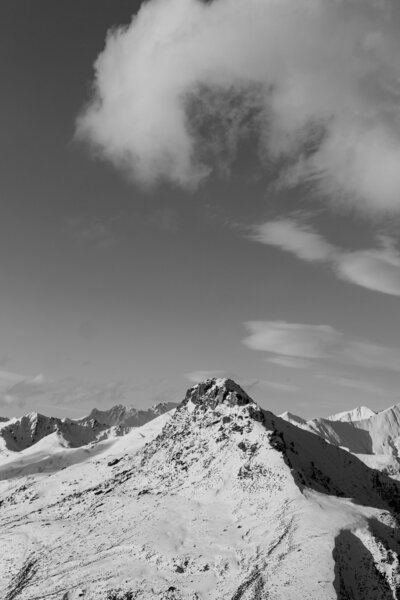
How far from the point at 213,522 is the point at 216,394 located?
44084mm

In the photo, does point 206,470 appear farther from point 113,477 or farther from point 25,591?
point 25,591

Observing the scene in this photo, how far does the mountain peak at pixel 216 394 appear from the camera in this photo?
11325 centimetres

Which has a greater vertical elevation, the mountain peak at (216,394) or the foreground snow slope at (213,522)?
the mountain peak at (216,394)

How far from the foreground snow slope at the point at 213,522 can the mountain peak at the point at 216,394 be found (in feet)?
1.26

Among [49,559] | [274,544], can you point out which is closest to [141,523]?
[49,559]

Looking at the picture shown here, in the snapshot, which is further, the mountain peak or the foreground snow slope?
the mountain peak

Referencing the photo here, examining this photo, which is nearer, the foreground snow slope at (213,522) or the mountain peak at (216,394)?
the foreground snow slope at (213,522)

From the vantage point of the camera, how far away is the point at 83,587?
57812 mm

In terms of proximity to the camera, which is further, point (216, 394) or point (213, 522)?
point (216, 394)

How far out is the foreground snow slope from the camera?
55.4m

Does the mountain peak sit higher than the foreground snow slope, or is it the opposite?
the mountain peak

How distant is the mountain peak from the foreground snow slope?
0.38 metres

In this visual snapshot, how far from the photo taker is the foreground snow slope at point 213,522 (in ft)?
182

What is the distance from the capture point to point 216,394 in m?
116
